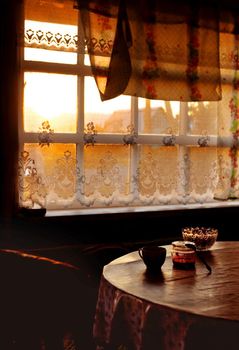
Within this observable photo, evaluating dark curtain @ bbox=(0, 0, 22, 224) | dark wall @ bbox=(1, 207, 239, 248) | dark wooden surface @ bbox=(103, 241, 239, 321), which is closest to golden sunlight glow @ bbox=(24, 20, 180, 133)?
dark curtain @ bbox=(0, 0, 22, 224)

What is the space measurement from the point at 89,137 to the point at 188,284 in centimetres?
158

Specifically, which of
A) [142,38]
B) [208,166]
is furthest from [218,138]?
[142,38]

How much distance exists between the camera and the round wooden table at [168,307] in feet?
5.25

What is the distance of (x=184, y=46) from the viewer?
3.52 metres

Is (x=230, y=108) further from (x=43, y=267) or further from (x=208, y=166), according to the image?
(x=43, y=267)

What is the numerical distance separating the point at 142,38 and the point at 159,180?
0.89 metres

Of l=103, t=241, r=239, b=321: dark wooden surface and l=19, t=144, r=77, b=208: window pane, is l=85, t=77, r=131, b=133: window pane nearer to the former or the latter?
l=19, t=144, r=77, b=208: window pane

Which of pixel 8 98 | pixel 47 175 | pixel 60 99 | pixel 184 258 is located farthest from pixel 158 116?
pixel 184 258

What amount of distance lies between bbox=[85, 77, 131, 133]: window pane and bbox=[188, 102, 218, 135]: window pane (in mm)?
480

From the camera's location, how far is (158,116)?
356 centimetres

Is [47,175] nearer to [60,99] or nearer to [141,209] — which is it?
[60,99]

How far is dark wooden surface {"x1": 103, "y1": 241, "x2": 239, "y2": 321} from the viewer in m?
1.67

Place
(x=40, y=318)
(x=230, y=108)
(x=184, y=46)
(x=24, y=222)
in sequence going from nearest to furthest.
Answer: (x=40, y=318)
(x=24, y=222)
(x=184, y=46)
(x=230, y=108)

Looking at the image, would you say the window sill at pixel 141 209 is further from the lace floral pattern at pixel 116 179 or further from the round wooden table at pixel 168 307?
the round wooden table at pixel 168 307
